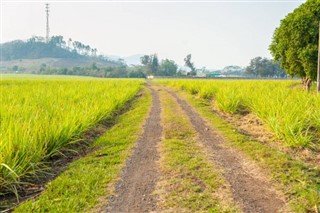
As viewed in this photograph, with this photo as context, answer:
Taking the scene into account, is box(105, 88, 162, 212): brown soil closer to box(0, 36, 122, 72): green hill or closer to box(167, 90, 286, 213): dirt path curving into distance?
box(167, 90, 286, 213): dirt path curving into distance

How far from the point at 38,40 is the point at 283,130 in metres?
193

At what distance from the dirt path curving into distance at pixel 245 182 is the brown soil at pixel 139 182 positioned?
1182 millimetres

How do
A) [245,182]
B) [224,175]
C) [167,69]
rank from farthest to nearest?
1. [167,69]
2. [224,175]
3. [245,182]

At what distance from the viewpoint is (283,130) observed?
733 cm

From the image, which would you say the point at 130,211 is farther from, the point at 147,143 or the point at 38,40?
the point at 38,40

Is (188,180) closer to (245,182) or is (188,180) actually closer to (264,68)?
(245,182)

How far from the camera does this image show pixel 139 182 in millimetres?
4824

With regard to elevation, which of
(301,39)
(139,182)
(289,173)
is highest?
(301,39)

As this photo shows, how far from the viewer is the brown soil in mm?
4012

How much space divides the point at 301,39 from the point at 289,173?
12.7 m

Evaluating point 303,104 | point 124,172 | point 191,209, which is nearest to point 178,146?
point 124,172

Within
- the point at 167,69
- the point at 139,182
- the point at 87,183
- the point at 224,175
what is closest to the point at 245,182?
the point at 224,175

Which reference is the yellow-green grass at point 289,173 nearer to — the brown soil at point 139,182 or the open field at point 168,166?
the open field at point 168,166

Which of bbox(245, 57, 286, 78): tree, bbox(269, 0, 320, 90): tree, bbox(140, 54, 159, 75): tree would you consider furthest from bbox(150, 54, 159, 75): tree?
bbox(269, 0, 320, 90): tree
